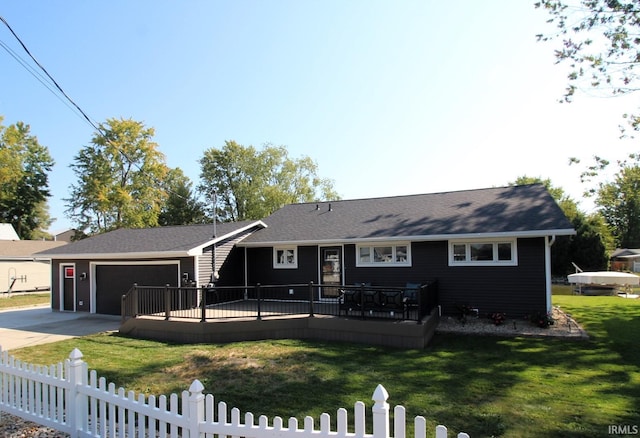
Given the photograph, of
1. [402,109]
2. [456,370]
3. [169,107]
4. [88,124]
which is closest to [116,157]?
[169,107]

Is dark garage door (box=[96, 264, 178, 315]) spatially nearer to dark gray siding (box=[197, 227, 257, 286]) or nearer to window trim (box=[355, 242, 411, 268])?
dark gray siding (box=[197, 227, 257, 286])

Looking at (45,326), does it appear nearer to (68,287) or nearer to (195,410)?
(68,287)

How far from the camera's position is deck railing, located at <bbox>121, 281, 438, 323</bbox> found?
10.4 m

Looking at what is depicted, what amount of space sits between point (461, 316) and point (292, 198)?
3430 centimetres

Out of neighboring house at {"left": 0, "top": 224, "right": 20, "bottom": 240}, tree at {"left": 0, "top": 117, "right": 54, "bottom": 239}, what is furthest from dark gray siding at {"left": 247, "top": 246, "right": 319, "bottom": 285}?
tree at {"left": 0, "top": 117, "right": 54, "bottom": 239}

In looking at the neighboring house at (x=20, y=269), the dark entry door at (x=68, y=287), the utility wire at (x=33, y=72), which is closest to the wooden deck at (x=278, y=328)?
the utility wire at (x=33, y=72)

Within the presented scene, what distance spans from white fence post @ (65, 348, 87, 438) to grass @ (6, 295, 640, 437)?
81.3 inches

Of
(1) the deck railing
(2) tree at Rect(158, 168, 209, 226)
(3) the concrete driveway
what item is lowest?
(3) the concrete driveway

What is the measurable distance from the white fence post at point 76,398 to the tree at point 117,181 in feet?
109

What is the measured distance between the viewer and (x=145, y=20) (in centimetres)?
1065

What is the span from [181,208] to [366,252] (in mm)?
35826

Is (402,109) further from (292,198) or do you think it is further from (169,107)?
(292,198)

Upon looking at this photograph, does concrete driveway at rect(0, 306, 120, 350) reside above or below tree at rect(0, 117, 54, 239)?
below

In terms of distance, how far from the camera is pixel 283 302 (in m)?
14.2
